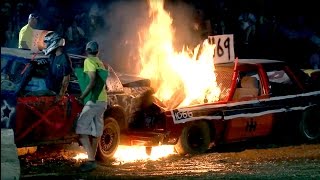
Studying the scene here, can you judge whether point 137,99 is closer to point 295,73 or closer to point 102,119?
point 102,119

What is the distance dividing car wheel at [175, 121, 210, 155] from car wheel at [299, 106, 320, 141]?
7.69 ft

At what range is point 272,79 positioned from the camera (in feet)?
46.7

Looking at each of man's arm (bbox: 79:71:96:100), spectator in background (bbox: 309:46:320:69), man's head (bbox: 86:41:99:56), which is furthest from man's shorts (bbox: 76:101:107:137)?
spectator in background (bbox: 309:46:320:69)

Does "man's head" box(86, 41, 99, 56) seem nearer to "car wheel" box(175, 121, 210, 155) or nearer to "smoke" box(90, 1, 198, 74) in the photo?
"car wheel" box(175, 121, 210, 155)

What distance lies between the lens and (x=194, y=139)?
12.5 metres

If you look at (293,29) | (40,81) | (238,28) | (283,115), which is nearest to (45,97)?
(40,81)

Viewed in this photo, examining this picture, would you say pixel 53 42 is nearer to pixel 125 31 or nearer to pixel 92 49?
pixel 92 49

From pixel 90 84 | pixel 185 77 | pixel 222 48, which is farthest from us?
pixel 222 48

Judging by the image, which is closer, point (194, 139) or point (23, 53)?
point (23, 53)

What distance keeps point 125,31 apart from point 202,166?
406 inches

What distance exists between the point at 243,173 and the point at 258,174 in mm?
223

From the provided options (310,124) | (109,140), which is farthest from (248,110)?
(109,140)

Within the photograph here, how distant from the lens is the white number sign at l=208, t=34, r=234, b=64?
527 inches

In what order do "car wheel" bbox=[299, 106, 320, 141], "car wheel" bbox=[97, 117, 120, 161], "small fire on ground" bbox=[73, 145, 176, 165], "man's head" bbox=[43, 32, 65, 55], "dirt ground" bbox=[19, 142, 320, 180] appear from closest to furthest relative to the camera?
"dirt ground" bbox=[19, 142, 320, 180]
"man's head" bbox=[43, 32, 65, 55]
"car wheel" bbox=[97, 117, 120, 161]
"small fire on ground" bbox=[73, 145, 176, 165]
"car wheel" bbox=[299, 106, 320, 141]
